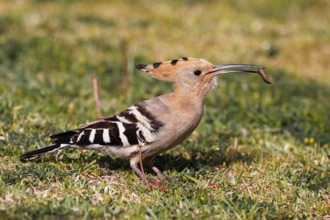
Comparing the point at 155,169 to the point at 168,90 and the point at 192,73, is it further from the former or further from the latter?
the point at 168,90

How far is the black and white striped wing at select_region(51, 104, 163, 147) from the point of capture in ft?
14.7

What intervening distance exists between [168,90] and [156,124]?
264 cm

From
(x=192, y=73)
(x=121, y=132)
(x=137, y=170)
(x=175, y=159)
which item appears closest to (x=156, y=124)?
(x=121, y=132)

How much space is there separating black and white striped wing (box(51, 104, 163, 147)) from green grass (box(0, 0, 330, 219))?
0.22 meters

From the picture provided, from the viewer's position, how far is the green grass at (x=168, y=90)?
4035 mm

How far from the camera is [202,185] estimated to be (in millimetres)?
4359

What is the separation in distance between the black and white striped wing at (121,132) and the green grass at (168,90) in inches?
8.8

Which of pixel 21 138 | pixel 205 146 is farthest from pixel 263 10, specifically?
pixel 21 138

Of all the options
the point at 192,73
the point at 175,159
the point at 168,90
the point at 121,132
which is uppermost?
the point at 192,73

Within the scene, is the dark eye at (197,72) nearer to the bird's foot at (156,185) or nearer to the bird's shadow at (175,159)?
the bird's shadow at (175,159)

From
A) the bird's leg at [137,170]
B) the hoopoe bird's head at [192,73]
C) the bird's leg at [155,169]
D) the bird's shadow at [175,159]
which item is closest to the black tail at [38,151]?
the bird's shadow at [175,159]

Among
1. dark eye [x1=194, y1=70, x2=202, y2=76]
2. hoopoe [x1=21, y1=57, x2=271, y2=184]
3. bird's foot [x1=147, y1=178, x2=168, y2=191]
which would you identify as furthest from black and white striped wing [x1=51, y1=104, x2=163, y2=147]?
dark eye [x1=194, y1=70, x2=202, y2=76]

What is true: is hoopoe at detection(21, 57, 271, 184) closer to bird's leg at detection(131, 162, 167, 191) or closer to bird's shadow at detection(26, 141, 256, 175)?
bird's leg at detection(131, 162, 167, 191)

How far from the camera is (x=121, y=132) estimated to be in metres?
4.50
